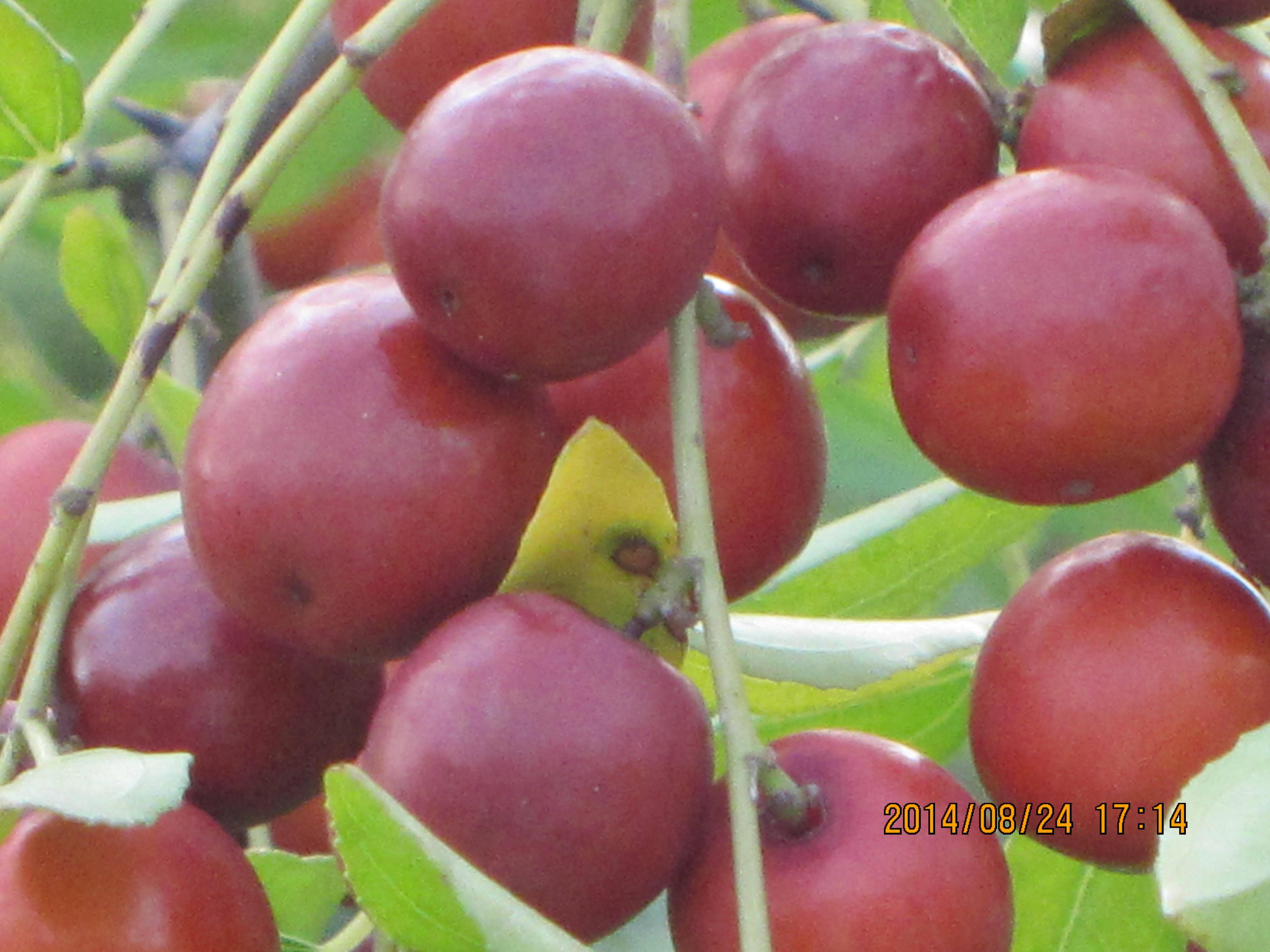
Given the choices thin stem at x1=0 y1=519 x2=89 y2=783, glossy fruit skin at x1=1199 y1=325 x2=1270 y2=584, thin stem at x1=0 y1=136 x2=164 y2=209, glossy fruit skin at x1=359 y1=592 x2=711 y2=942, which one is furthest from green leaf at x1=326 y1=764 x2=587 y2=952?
thin stem at x1=0 y1=136 x2=164 y2=209

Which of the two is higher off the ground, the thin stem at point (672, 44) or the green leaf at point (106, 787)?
the thin stem at point (672, 44)

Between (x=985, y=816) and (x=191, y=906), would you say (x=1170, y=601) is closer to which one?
(x=985, y=816)

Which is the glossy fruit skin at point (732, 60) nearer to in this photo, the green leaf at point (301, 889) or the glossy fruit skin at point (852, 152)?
the glossy fruit skin at point (852, 152)

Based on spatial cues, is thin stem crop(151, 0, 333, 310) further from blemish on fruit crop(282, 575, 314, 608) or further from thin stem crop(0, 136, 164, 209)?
thin stem crop(0, 136, 164, 209)

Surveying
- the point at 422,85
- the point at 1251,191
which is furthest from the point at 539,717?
the point at 422,85

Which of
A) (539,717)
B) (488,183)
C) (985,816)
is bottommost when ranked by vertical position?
(985,816)

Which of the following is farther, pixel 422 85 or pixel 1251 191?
pixel 422 85

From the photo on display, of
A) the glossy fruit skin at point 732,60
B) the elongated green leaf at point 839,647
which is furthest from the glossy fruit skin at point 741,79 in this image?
the elongated green leaf at point 839,647
